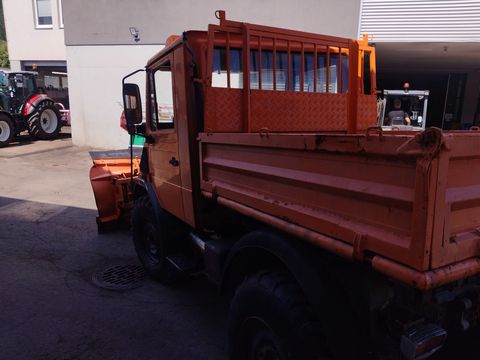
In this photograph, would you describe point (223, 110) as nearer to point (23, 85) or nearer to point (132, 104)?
→ point (132, 104)

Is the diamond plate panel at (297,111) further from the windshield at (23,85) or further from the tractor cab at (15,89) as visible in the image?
the windshield at (23,85)

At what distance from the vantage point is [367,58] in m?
4.23

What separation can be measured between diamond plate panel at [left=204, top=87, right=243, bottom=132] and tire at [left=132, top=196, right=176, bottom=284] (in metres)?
1.41

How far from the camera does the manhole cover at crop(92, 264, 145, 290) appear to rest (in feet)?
14.6

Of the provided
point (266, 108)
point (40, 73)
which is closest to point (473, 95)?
point (266, 108)

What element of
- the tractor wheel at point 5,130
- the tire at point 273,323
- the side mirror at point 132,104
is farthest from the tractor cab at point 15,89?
the tire at point 273,323

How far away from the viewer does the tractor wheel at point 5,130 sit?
15101 mm

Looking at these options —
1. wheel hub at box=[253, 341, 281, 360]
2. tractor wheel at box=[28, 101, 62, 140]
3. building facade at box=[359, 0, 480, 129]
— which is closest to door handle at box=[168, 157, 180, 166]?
wheel hub at box=[253, 341, 281, 360]

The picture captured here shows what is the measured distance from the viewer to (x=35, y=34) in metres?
21.6

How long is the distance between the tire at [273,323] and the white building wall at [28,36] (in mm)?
22421

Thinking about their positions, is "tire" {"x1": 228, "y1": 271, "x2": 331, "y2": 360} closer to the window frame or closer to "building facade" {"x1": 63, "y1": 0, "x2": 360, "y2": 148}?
the window frame

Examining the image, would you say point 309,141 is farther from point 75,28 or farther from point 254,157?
point 75,28

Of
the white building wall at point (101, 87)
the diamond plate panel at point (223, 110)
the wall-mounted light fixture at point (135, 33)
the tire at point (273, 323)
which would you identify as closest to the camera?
the tire at point (273, 323)

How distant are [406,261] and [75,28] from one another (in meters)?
15.4
